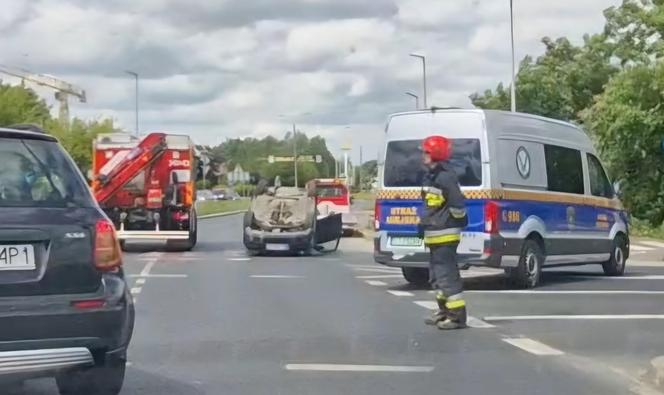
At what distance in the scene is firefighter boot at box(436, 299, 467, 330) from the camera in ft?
36.8

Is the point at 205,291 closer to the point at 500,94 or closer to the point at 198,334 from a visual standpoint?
the point at 198,334

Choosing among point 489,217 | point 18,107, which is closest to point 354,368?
point 489,217

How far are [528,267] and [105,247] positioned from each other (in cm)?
1008

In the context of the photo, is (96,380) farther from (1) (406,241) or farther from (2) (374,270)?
(2) (374,270)

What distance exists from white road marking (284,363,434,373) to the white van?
6175 mm

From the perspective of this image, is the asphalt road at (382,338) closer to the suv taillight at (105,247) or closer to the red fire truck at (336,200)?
the suv taillight at (105,247)

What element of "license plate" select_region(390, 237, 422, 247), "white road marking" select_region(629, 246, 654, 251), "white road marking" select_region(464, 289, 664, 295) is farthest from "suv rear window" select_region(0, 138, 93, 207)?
"white road marking" select_region(629, 246, 654, 251)

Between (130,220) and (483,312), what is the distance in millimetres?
15709

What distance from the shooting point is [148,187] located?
27516mm

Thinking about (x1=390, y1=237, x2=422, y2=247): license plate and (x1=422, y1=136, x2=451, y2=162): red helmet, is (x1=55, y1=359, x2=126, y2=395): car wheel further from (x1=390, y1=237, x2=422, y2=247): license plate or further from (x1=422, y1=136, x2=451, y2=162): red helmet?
(x1=390, y1=237, x2=422, y2=247): license plate

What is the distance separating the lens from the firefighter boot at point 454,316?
11.2m

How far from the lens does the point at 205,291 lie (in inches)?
614

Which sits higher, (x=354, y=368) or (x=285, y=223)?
(x=285, y=223)

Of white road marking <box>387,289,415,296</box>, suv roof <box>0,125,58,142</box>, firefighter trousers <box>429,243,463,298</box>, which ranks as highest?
suv roof <box>0,125,58,142</box>
